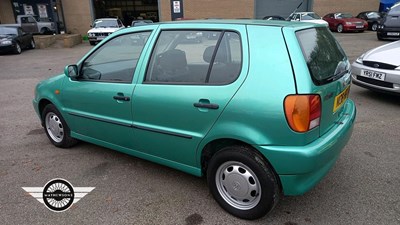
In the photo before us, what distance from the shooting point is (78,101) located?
3.44 metres

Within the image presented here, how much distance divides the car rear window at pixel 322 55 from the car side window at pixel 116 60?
148 centimetres

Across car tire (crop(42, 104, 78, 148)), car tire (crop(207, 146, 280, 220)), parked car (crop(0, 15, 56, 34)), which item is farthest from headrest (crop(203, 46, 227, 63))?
parked car (crop(0, 15, 56, 34))

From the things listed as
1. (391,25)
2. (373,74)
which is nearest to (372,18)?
(391,25)

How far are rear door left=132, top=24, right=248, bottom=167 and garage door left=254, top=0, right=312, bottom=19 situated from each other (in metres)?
24.0

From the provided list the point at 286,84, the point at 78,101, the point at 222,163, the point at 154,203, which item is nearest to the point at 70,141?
the point at 78,101

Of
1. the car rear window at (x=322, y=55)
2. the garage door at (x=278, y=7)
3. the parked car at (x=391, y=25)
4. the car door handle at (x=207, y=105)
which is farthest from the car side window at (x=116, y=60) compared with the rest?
the garage door at (x=278, y=7)

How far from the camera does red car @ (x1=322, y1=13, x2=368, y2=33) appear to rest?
68.9 feet

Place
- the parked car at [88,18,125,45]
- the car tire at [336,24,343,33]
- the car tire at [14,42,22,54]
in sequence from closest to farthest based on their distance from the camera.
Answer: the car tire at [14,42,22,54] < the parked car at [88,18,125,45] < the car tire at [336,24,343,33]

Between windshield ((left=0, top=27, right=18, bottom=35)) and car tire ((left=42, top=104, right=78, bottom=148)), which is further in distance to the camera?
windshield ((left=0, top=27, right=18, bottom=35))

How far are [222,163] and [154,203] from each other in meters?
0.76

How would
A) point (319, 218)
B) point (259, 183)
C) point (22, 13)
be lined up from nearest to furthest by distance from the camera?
point (259, 183), point (319, 218), point (22, 13)

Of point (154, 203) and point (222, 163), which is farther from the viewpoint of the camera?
point (154, 203)

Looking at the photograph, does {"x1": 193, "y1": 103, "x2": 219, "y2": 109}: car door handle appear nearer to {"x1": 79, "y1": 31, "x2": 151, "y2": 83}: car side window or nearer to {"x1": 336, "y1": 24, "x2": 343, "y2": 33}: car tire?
{"x1": 79, "y1": 31, "x2": 151, "y2": 83}: car side window

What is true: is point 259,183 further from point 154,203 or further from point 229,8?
point 229,8
